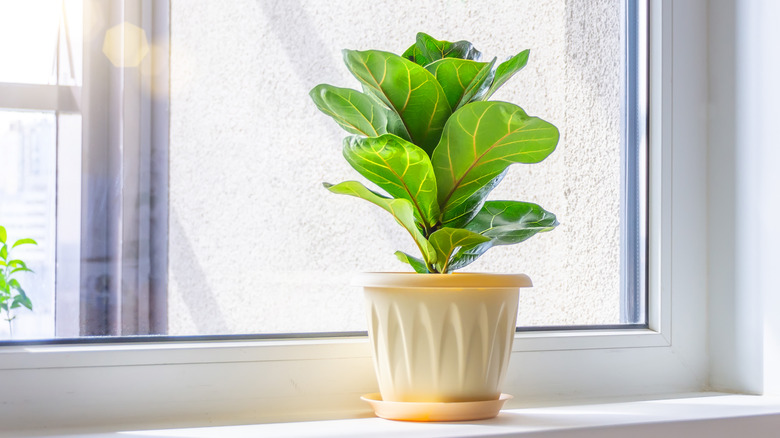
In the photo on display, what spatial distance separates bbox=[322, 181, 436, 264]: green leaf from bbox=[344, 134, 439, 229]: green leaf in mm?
16

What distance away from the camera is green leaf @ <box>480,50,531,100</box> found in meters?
0.81

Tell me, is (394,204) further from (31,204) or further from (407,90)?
(31,204)

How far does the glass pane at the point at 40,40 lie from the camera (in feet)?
2.77

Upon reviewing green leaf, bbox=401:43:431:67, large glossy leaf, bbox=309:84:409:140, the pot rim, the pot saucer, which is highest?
green leaf, bbox=401:43:431:67

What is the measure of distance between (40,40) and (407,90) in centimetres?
45

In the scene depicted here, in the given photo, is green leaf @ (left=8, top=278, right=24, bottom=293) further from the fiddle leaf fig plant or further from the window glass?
the fiddle leaf fig plant

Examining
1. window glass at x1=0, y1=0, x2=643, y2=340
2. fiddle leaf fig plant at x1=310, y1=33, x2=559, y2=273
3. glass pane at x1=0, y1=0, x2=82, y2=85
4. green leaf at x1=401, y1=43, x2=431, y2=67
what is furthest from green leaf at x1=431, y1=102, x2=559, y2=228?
glass pane at x1=0, y1=0, x2=82, y2=85

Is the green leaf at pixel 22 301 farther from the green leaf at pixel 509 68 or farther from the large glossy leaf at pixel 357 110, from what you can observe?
the green leaf at pixel 509 68

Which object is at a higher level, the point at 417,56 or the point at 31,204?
the point at 417,56

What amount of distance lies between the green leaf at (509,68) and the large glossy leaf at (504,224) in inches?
5.3

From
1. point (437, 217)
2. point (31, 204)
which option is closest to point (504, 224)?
point (437, 217)

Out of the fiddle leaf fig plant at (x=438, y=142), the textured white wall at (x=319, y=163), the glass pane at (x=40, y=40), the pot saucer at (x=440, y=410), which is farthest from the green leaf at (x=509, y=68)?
the glass pane at (x=40, y=40)

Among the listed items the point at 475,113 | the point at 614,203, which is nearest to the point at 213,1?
the point at 475,113

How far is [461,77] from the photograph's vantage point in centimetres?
80
